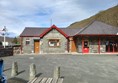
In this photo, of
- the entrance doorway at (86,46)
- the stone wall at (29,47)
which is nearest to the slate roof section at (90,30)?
the stone wall at (29,47)

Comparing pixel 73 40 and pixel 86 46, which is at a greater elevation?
pixel 73 40

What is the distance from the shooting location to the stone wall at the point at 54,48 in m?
39.6

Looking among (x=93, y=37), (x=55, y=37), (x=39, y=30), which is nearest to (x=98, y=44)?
(x=93, y=37)

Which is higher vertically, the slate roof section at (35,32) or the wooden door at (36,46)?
the slate roof section at (35,32)

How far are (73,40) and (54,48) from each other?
361 centimetres

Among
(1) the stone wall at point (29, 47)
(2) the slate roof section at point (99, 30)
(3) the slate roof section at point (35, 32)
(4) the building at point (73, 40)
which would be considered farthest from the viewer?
(3) the slate roof section at point (35, 32)

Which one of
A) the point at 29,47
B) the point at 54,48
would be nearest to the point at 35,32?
the point at 29,47

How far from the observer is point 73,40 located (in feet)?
133

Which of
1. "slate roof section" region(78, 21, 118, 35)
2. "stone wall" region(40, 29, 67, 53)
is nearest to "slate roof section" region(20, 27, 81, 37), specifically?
"stone wall" region(40, 29, 67, 53)

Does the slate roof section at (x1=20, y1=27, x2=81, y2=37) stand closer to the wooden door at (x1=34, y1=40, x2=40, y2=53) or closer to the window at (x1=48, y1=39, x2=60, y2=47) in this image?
the wooden door at (x1=34, y1=40, x2=40, y2=53)

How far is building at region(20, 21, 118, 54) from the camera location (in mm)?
38250

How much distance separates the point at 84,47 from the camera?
38.4 m

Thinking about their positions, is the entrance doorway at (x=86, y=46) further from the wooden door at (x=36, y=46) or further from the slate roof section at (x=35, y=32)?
the wooden door at (x=36, y=46)

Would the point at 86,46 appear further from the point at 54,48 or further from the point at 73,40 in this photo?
the point at 54,48
